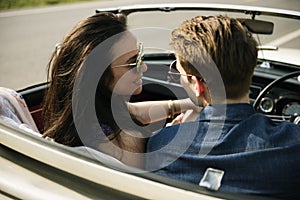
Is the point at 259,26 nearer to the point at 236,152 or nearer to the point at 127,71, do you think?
the point at 127,71

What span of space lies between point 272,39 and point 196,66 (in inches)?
215

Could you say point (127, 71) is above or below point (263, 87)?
above

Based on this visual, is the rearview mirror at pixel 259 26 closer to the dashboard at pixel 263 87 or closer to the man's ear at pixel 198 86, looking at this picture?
the dashboard at pixel 263 87

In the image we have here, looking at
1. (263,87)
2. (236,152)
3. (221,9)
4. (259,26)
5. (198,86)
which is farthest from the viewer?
(263,87)

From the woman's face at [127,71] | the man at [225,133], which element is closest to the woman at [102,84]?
the woman's face at [127,71]

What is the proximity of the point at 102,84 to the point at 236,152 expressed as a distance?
0.55m

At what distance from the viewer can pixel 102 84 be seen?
170 cm

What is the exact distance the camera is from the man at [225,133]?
132 centimetres

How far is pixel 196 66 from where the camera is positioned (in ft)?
4.89

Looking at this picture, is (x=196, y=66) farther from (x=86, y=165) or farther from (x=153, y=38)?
(x=153, y=38)

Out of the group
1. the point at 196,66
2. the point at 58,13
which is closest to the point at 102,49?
the point at 196,66

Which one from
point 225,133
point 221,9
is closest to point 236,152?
point 225,133

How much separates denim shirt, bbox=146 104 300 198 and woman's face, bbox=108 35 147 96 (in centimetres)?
33

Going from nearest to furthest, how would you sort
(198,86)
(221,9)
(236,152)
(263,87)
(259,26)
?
(236,152) → (198,86) → (259,26) → (221,9) → (263,87)
